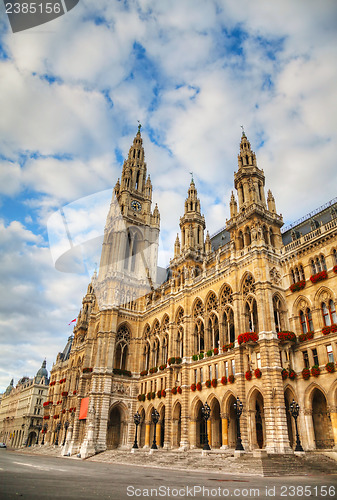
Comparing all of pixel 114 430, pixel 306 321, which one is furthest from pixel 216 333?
pixel 114 430

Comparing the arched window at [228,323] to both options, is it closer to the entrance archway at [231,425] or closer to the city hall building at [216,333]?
the city hall building at [216,333]

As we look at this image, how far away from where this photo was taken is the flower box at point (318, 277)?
3466 cm

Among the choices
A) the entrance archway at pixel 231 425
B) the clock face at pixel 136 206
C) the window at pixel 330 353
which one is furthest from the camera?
the clock face at pixel 136 206

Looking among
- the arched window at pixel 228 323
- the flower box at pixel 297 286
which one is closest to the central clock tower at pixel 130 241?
the arched window at pixel 228 323

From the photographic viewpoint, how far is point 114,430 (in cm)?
5316

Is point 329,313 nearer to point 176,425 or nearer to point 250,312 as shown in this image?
point 250,312

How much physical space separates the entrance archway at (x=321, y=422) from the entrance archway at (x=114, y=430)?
30158 millimetres

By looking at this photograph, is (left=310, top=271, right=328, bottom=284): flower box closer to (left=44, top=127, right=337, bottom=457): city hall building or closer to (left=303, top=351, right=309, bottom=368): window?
(left=44, top=127, right=337, bottom=457): city hall building

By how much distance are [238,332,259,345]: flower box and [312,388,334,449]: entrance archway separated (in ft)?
22.7

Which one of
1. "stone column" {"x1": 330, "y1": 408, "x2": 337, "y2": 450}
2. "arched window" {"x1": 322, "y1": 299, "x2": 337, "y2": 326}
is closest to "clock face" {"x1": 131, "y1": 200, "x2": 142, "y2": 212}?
"arched window" {"x1": 322, "y1": 299, "x2": 337, "y2": 326}

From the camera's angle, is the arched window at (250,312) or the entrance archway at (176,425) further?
the entrance archway at (176,425)

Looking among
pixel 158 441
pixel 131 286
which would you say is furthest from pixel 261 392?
pixel 131 286

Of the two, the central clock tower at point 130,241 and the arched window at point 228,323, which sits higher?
the central clock tower at point 130,241

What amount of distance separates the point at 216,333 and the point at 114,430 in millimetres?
23017
